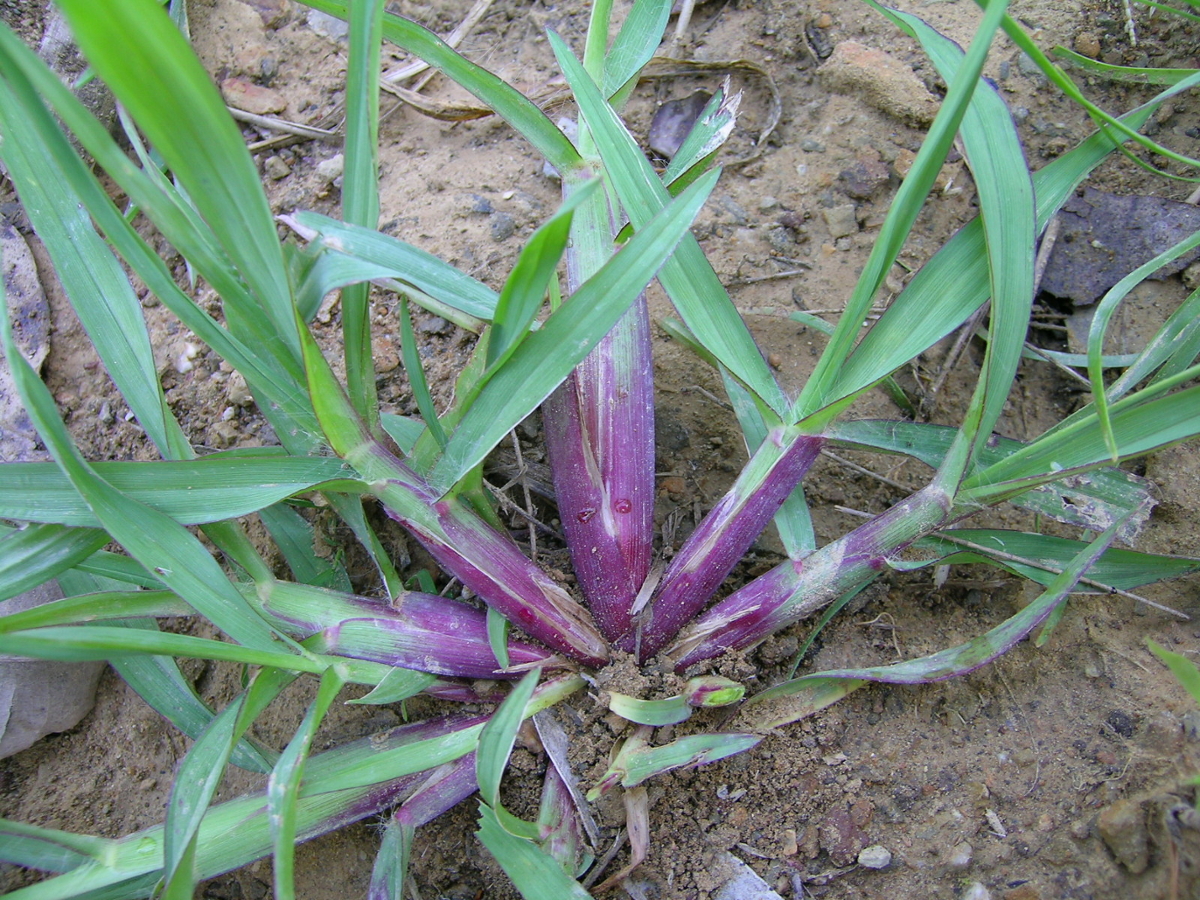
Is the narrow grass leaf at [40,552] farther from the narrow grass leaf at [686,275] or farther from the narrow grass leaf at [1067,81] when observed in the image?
the narrow grass leaf at [1067,81]

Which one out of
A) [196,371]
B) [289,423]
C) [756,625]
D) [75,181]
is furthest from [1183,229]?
[196,371]

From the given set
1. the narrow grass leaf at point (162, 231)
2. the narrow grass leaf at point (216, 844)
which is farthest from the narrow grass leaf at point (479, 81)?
the narrow grass leaf at point (216, 844)

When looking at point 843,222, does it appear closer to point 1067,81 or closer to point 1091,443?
point 1067,81

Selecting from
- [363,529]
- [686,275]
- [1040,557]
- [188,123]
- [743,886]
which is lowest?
[743,886]

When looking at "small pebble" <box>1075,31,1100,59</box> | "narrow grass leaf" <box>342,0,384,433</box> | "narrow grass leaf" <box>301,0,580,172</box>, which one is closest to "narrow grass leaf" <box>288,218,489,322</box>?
"narrow grass leaf" <box>342,0,384,433</box>

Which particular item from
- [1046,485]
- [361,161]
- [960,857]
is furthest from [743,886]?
[361,161]
